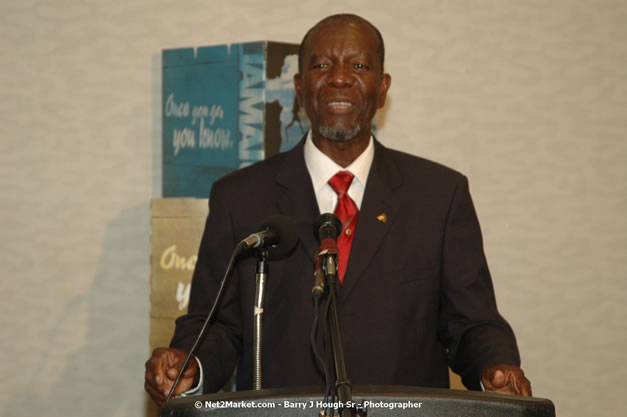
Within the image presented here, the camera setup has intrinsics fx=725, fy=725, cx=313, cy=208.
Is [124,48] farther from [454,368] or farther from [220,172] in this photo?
[454,368]

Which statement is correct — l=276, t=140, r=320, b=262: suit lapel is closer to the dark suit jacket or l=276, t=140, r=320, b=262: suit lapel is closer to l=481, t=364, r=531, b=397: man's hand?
the dark suit jacket

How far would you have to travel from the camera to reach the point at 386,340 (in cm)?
172

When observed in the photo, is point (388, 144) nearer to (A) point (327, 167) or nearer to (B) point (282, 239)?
(A) point (327, 167)

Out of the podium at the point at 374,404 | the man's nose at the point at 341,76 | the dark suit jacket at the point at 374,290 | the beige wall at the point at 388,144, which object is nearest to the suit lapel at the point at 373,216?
the dark suit jacket at the point at 374,290

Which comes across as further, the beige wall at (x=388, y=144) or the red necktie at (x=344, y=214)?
the beige wall at (x=388, y=144)

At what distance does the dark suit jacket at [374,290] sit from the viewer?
67.5 inches

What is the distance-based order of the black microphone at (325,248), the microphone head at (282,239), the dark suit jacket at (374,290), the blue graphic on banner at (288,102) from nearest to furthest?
the black microphone at (325,248) → the microphone head at (282,239) → the dark suit jacket at (374,290) → the blue graphic on banner at (288,102)

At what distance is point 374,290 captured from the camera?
174 centimetres

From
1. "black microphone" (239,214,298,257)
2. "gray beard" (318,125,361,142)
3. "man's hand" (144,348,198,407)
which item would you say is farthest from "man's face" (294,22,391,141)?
"man's hand" (144,348,198,407)

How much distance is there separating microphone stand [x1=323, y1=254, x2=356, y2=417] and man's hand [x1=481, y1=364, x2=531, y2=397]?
46cm

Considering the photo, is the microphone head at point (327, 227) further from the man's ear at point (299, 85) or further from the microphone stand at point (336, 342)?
the man's ear at point (299, 85)

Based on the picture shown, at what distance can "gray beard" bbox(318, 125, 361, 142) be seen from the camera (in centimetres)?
182

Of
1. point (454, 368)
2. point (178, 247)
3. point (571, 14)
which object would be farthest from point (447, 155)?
point (454, 368)

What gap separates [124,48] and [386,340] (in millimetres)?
1712
